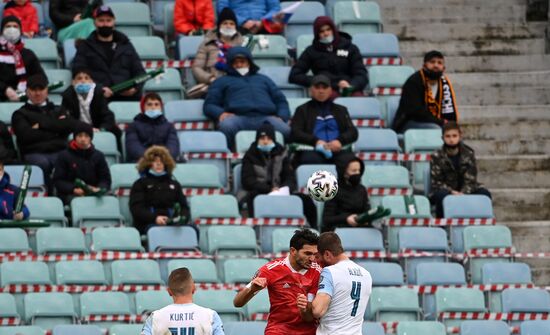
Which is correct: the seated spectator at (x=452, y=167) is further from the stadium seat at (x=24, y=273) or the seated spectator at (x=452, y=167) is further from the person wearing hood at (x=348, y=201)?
the stadium seat at (x=24, y=273)

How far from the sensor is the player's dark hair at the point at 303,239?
50.9 ft

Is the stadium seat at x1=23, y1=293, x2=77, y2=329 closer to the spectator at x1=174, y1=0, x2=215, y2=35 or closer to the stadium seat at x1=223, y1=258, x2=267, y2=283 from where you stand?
the stadium seat at x1=223, y1=258, x2=267, y2=283

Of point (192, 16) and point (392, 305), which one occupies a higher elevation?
point (192, 16)

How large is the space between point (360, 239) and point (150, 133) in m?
2.79

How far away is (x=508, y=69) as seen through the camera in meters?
24.9

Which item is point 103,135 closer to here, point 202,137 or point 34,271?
point 202,137

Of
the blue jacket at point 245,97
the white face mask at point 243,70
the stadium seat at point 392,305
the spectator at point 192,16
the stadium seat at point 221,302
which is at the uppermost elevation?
the spectator at point 192,16

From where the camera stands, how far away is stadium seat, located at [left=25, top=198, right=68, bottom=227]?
20.5m

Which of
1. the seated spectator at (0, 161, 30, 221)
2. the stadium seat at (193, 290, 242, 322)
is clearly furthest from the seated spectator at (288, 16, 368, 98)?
the stadium seat at (193, 290, 242, 322)

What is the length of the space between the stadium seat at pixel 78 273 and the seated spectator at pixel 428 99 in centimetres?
501

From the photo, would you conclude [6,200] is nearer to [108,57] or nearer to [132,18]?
[108,57]

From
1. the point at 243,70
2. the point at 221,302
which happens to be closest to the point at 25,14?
the point at 243,70

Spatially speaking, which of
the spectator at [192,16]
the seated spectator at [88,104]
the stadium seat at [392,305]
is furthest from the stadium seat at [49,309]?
the spectator at [192,16]

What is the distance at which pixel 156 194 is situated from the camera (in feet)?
67.5
